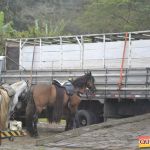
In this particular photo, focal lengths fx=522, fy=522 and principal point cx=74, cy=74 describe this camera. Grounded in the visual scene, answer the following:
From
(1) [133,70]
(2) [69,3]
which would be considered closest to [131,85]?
(1) [133,70]

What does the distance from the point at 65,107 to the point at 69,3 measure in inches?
2298

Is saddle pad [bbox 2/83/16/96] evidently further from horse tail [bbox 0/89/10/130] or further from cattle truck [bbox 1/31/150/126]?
cattle truck [bbox 1/31/150/126]

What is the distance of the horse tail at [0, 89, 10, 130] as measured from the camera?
14.2 meters

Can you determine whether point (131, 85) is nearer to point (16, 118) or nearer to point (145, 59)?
point (145, 59)

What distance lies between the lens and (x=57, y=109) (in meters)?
16.0

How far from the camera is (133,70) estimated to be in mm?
16625

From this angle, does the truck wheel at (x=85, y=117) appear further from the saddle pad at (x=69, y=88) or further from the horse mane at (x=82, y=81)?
the saddle pad at (x=69, y=88)

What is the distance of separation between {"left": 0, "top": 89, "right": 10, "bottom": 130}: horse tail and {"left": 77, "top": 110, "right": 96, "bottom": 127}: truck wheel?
13.8ft

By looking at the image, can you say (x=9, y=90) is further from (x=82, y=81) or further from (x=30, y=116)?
(x=82, y=81)

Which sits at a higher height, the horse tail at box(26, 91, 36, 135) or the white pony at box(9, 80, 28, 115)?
Answer: the white pony at box(9, 80, 28, 115)

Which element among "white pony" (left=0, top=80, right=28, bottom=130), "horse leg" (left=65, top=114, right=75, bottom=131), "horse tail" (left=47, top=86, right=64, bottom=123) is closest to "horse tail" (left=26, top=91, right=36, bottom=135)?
"white pony" (left=0, top=80, right=28, bottom=130)

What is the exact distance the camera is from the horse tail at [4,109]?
14.2m

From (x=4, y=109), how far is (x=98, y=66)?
4.69 metres

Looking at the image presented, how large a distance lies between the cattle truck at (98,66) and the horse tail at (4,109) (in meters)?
3.95
